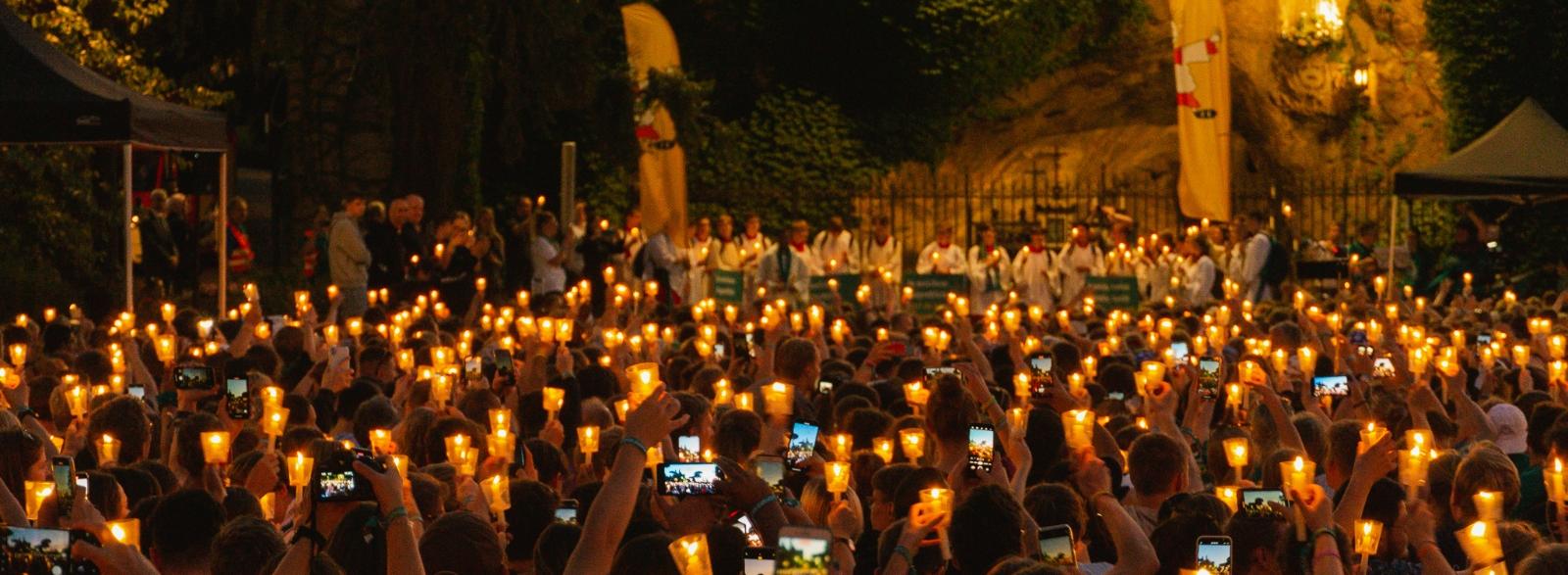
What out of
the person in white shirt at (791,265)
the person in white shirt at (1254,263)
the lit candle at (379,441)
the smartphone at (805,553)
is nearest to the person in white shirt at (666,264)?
the person in white shirt at (791,265)

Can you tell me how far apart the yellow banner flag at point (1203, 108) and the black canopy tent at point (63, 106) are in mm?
14855

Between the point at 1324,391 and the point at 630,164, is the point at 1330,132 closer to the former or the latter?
the point at 630,164

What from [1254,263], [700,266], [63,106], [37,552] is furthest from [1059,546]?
[700,266]

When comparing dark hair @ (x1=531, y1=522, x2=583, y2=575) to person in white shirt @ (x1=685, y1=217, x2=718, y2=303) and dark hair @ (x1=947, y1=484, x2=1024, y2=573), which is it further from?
person in white shirt @ (x1=685, y1=217, x2=718, y2=303)

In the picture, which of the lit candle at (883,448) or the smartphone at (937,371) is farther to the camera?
the smartphone at (937,371)

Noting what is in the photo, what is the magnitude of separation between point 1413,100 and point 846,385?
25898mm

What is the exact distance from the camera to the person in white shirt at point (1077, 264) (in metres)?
27.2

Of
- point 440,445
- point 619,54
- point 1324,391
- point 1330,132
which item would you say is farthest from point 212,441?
point 1330,132

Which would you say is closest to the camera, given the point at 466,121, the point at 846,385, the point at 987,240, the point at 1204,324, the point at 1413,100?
the point at 846,385

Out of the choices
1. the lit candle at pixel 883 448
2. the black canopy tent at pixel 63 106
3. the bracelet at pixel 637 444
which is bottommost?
the lit candle at pixel 883 448

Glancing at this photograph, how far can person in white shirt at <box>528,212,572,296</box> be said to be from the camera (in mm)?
24406

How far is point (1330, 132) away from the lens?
116ft

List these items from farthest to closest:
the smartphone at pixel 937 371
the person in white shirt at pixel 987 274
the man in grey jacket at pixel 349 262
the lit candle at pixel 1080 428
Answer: the person in white shirt at pixel 987 274 < the man in grey jacket at pixel 349 262 < the smartphone at pixel 937 371 < the lit candle at pixel 1080 428

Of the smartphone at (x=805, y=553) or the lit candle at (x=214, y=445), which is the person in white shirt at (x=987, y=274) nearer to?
the lit candle at (x=214, y=445)
